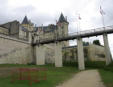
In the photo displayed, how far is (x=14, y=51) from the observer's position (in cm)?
3781

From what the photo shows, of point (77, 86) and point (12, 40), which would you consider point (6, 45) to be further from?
point (77, 86)

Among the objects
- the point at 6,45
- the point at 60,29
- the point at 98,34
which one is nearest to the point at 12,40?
the point at 6,45

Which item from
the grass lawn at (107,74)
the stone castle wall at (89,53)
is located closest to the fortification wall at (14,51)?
the stone castle wall at (89,53)

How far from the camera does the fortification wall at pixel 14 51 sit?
3438cm

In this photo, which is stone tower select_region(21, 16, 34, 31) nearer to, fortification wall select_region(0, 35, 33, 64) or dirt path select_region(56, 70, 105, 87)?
fortification wall select_region(0, 35, 33, 64)

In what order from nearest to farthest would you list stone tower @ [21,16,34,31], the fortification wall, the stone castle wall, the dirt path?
the dirt path, the fortification wall, the stone castle wall, stone tower @ [21,16,34,31]

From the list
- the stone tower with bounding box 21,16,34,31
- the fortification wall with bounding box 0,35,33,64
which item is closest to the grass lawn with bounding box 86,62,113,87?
the fortification wall with bounding box 0,35,33,64

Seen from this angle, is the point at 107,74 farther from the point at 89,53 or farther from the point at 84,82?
the point at 89,53

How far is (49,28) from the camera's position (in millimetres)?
82812

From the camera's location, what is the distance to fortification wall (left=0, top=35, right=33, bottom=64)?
34375 millimetres

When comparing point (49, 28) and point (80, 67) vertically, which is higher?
point (49, 28)

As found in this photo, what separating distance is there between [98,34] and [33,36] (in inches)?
1026

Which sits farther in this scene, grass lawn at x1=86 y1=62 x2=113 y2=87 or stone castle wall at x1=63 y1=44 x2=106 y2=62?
stone castle wall at x1=63 y1=44 x2=106 y2=62

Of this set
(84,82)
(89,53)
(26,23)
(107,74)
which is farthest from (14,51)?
(26,23)
